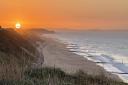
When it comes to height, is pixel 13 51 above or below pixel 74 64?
above

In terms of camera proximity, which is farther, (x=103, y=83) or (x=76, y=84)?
(x=103, y=83)

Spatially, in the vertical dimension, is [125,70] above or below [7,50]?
below

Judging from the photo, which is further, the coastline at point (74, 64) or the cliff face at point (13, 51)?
the cliff face at point (13, 51)

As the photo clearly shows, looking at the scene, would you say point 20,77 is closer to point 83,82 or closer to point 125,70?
point 83,82

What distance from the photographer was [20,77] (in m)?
7.99

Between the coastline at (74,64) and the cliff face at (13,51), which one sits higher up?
the cliff face at (13,51)

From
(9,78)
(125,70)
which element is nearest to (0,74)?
(9,78)

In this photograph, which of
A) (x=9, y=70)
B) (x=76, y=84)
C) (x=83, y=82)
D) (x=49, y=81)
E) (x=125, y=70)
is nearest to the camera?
(x=49, y=81)

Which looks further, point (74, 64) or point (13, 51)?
point (74, 64)

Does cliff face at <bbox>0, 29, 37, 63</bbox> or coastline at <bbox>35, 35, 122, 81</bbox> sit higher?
cliff face at <bbox>0, 29, 37, 63</bbox>

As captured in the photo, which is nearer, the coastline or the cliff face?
the coastline

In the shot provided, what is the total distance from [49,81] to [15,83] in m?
1.00

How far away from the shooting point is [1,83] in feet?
24.2

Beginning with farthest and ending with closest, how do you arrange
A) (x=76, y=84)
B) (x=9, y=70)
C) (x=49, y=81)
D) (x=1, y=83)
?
(x=76, y=84), (x=9, y=70), (x=49, y=81), (x=1, y=83)
